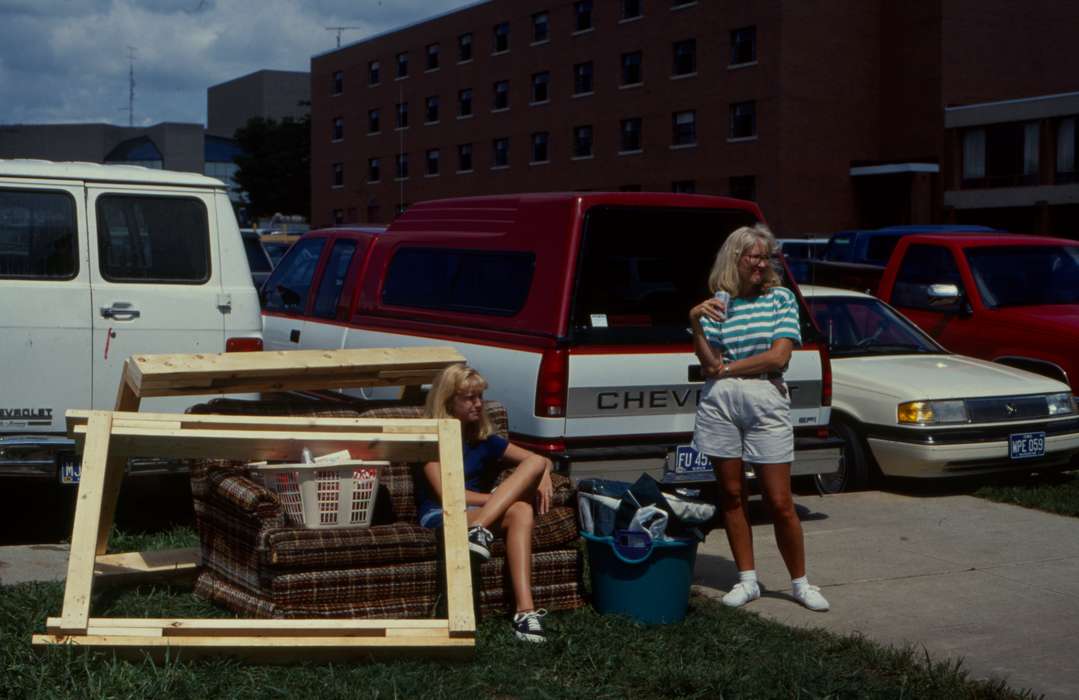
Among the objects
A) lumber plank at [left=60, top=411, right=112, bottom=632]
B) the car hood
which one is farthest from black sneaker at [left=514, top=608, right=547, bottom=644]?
the car hood

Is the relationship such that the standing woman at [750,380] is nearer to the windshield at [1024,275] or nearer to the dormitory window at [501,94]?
the windshield at [1024,275]

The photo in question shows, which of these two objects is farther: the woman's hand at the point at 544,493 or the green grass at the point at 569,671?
the woman's hand at the point at 544,493

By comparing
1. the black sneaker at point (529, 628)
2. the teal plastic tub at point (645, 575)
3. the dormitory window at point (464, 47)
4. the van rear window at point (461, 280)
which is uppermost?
the dormitory window at point (464, 47)

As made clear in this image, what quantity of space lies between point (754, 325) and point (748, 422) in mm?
462

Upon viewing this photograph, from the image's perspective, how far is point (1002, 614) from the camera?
625 cm

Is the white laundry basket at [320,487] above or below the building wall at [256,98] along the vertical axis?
below

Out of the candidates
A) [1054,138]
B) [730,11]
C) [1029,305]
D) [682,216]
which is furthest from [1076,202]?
[682,216]

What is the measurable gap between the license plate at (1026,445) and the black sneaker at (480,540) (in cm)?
527

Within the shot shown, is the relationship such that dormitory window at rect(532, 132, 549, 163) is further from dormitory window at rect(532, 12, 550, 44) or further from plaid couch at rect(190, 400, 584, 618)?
plaid couch at rect(190, 400, 584, 618)

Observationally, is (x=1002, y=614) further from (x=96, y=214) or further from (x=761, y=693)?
(x=96, y=214)

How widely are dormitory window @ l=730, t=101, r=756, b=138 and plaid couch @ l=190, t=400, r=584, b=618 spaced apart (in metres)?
42.9

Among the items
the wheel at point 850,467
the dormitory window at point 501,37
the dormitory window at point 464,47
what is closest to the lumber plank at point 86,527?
the wheel at point 850,467

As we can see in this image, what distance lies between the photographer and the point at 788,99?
4609cm

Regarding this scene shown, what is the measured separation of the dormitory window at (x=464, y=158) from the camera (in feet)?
205
